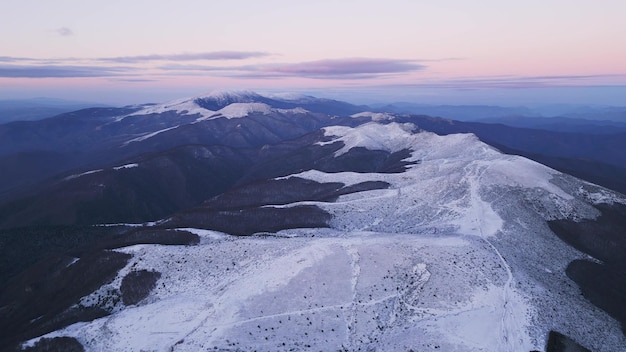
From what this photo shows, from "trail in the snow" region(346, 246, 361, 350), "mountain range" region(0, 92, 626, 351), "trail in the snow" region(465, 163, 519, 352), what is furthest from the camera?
"mountain range" region(0, 92, 626, 351)

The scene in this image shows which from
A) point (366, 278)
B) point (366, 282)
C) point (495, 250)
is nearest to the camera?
point (366, 282)

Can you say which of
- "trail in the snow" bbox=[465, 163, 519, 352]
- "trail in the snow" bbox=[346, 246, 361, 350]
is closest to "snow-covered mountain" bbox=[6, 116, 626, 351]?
"trail in the snow" bbox=[346, 246, 361, 350]

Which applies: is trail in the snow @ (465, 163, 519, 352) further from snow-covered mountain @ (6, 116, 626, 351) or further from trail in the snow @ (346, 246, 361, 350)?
trail in the snow @ (346, 246, 361, 350)

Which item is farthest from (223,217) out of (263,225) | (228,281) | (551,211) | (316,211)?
(551,211)

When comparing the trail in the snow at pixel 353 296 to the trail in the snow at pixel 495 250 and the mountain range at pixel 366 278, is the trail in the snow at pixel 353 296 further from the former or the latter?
the trail in the snow at pixel 495 250

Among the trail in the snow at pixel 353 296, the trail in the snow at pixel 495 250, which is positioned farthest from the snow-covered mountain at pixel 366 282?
the trail in the snow at pixel 495 250

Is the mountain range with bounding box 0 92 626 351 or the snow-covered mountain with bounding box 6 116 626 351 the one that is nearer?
the snow-covered mountain with bounding box 6 116 626 351

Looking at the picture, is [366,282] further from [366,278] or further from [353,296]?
[353,296]

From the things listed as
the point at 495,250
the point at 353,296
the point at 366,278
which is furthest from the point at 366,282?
the point at 495,250

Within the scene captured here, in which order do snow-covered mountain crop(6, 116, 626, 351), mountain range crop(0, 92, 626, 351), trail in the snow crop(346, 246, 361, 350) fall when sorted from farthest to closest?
mountain range crop(0, 92, 626, 351) < snow-covered mountain crop(6, 116, 626, 351) < trail in the snow crop(346, 246, 361, 350)
